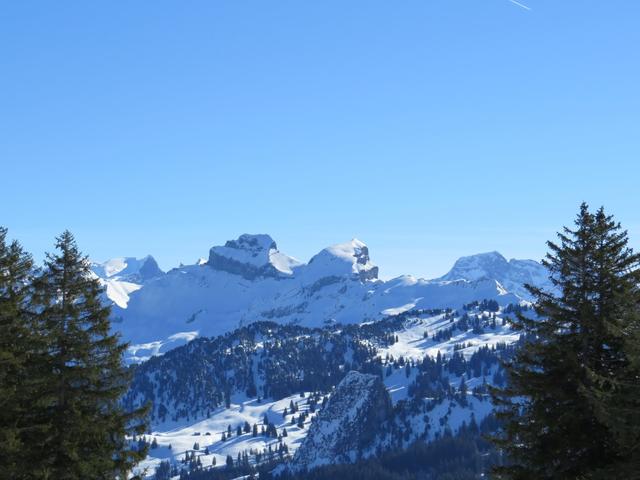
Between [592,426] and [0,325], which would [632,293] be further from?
[0,325]

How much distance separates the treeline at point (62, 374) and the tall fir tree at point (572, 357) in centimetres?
1496

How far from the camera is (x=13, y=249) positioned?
99.6ft

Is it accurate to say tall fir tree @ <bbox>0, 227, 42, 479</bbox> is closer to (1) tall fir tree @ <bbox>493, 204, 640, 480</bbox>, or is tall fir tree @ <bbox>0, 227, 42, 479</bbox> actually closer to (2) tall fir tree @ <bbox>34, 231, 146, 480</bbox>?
(2) tall fir tree @ <bbox>34, 231, 146, 480</bbox>

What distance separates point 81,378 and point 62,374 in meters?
0.77

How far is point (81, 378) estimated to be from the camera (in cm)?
2916

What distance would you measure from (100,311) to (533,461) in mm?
17212

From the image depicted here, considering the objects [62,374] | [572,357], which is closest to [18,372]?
[62,374]

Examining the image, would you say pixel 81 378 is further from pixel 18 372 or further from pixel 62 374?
pixel 18 372

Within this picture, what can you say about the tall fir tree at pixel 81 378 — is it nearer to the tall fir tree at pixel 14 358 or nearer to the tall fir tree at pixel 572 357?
the tall fir tree at pixel 14 358

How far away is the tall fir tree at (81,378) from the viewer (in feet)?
93.0

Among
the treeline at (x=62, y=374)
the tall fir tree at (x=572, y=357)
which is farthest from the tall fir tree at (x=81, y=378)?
the tall fir tree at (x=572, y=357)

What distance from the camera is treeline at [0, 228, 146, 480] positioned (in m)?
27.5

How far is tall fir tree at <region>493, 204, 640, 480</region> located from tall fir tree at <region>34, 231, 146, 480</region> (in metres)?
14.7

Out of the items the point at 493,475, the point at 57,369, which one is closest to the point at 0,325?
the point at 57,369
